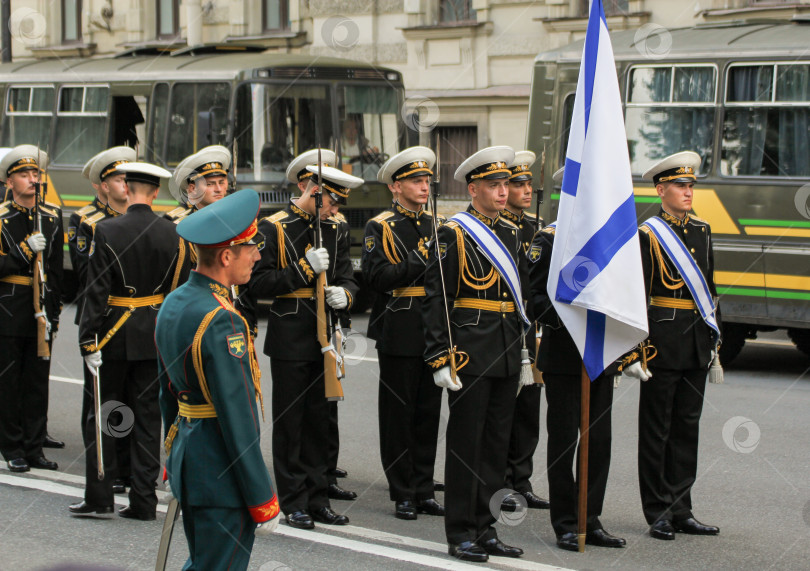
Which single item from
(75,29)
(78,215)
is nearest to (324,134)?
(78,215)

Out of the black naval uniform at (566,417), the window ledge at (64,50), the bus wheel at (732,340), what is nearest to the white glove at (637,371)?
the black naval uniform at (566,417)

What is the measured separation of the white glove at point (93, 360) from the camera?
6.39 m

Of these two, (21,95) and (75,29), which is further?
(75,29)

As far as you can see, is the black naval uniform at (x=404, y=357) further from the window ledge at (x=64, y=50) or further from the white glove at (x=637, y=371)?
the window ledge at (x=64, y=50)

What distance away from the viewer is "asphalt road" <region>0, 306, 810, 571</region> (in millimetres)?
5812

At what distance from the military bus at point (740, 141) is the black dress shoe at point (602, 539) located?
581cm

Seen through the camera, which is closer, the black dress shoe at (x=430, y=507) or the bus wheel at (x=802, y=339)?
the black dress shoe at (x=430, y=507)

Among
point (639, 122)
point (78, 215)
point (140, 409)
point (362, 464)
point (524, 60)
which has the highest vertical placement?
point (524, 60)

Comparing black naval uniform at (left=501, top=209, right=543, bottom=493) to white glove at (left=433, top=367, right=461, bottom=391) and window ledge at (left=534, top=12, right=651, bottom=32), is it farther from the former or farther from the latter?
window ledge at (left=534, top=12, right=651, bottom=32)

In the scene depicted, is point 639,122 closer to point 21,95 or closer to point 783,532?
point 783,532

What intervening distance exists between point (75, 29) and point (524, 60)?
42.8 ft

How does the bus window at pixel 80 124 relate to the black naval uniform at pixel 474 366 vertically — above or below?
above

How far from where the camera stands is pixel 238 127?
50.7ft

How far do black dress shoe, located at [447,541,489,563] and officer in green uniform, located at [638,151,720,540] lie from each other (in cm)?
106
